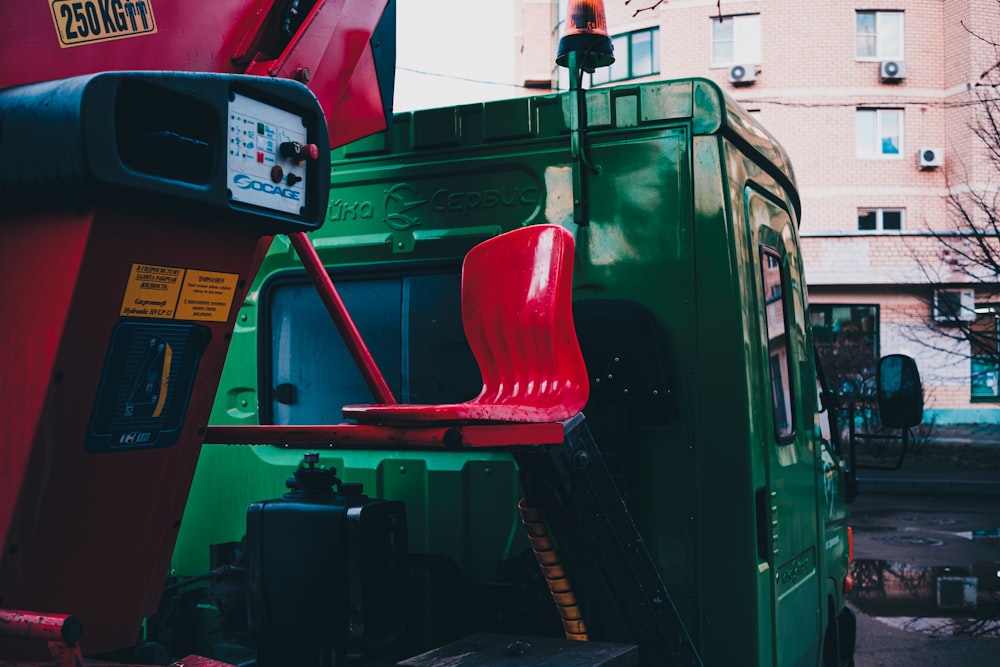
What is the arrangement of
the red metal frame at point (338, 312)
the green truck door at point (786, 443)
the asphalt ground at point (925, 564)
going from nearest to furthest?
the red metal frame at point (338, 312), the green truck door at point (786, 443), the asphalt ground at point (925, 564)

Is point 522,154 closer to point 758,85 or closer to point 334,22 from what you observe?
point 334,22

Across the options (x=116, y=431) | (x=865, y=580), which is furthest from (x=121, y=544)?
(x=865, y=580)

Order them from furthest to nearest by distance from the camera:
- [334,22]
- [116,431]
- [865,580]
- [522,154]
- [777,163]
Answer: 1. [865,580]
2. [777,163]
3. [522,154]
4. [334,22]
5. [116,431]

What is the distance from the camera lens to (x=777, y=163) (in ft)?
12.0

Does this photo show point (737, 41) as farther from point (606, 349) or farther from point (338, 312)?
point (338, 312)

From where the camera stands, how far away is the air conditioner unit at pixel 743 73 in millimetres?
27469

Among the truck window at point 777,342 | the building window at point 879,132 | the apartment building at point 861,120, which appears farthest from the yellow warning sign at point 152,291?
the building window at point 879,132

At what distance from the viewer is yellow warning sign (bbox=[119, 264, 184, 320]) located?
153 centimetres

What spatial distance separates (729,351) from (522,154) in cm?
94

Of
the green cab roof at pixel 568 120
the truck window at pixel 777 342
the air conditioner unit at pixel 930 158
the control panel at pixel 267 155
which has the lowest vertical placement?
the truck window at pixel 777 342

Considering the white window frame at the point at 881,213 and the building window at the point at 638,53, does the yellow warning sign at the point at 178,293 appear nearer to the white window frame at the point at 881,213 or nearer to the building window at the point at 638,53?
the white window frame at the point at 881,213

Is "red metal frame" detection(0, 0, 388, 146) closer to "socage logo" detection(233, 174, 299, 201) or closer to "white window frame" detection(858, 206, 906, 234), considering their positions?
"socage logo" detection(233, 174, 299, 201)

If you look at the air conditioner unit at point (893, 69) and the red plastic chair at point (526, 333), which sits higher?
the air conditioner unit at point (893, 69)

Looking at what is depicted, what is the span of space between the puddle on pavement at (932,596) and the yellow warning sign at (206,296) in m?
7.29
